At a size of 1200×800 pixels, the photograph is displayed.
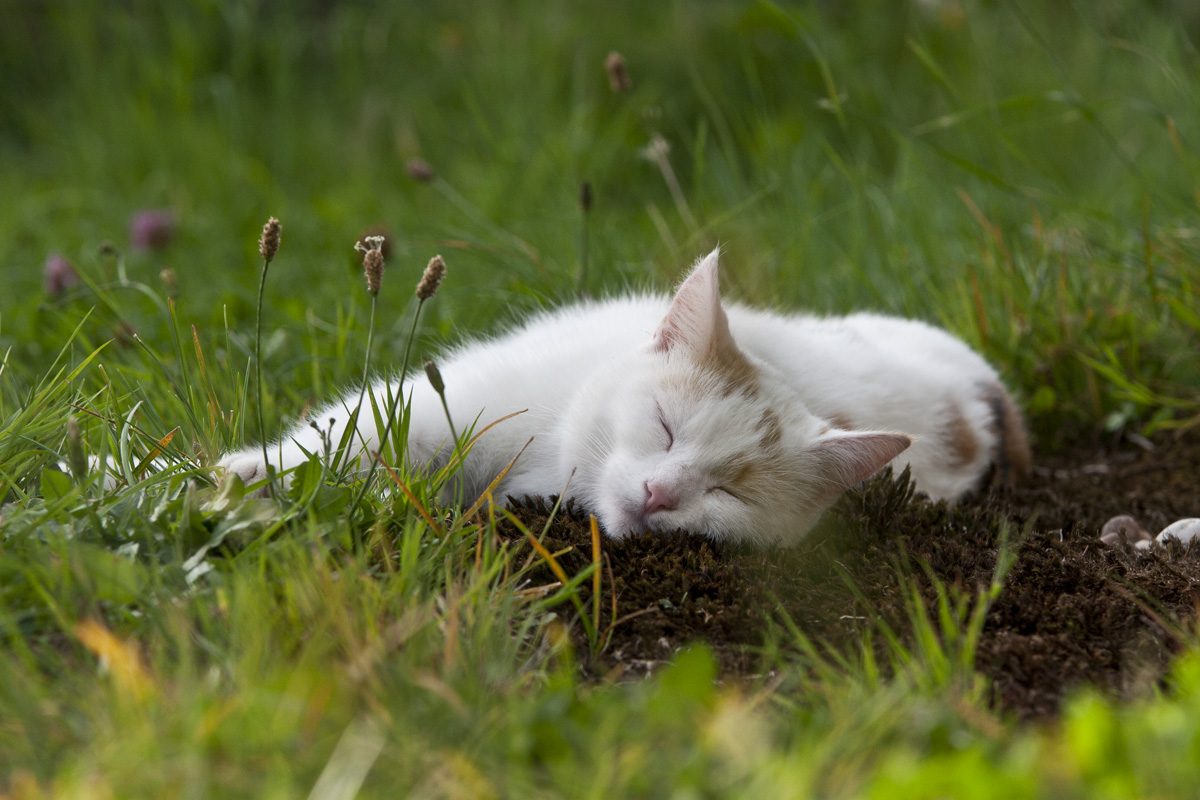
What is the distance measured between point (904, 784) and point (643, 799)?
30 cm

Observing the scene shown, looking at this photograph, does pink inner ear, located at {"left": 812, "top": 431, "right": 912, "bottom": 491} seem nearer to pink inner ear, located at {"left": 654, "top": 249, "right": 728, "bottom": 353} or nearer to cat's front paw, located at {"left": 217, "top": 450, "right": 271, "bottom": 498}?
pink inner ear, located at {"left": 654, "top": 249, "right": 728, "bottom": 353}

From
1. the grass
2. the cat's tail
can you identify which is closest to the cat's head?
the grass

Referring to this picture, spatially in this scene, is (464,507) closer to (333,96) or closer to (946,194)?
(946,194)

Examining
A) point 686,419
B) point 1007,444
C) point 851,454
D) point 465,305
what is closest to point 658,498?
point 686,419

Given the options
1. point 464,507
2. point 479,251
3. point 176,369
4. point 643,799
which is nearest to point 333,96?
point 479,251

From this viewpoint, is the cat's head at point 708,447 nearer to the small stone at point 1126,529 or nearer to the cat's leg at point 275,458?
the cat's leg at point 275,458

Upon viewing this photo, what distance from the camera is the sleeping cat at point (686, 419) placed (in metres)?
1.98

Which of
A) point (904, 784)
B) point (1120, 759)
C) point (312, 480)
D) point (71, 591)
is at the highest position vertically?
point (71, 591)

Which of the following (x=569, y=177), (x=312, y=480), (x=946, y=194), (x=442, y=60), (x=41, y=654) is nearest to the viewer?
(x=41, y=654)

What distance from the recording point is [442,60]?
5773 mm

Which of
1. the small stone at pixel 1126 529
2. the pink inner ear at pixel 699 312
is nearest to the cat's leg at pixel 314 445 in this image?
the pink inner ear at pixel 699 312

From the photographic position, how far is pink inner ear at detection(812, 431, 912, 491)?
195cm

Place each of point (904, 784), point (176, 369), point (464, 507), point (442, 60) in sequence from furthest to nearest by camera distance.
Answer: point (442, 60)
point (176, 369)
point (464, 507)
point (904, 784)

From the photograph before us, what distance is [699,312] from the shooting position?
6.86 ft
